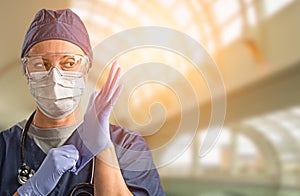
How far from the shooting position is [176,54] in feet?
3.76

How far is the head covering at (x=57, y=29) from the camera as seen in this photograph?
1.03 meters

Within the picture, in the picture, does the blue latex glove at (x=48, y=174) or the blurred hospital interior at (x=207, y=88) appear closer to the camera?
the blue latex glove at (x=48, y=174)

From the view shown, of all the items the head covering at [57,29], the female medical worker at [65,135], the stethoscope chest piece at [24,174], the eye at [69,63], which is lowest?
the stethoscope chest piece at [24,174]

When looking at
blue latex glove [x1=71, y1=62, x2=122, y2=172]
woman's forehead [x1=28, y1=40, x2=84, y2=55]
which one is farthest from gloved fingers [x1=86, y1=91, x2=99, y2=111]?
woman's forehead [x1=28, y1=40, x2=84, y2=55]

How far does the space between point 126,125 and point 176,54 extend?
0.24 metres

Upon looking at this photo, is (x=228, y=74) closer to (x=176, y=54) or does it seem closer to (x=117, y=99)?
(x=176, y=54)

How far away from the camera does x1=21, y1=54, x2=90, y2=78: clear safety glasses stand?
101cm

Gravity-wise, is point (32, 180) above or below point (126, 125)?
below

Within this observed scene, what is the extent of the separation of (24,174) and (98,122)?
0.73ft

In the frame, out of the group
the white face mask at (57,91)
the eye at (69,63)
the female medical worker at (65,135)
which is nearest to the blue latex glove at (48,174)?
the female medical worker at (65,135)

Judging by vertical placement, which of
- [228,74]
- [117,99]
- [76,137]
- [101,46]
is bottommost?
[76,137]

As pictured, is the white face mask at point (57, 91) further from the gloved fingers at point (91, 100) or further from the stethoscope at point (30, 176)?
the stethoscope at point (30, 176)

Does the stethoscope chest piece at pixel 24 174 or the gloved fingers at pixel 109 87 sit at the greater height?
the gloved fingers at pixel 109 87

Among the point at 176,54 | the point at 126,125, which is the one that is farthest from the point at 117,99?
the point at 176,54
